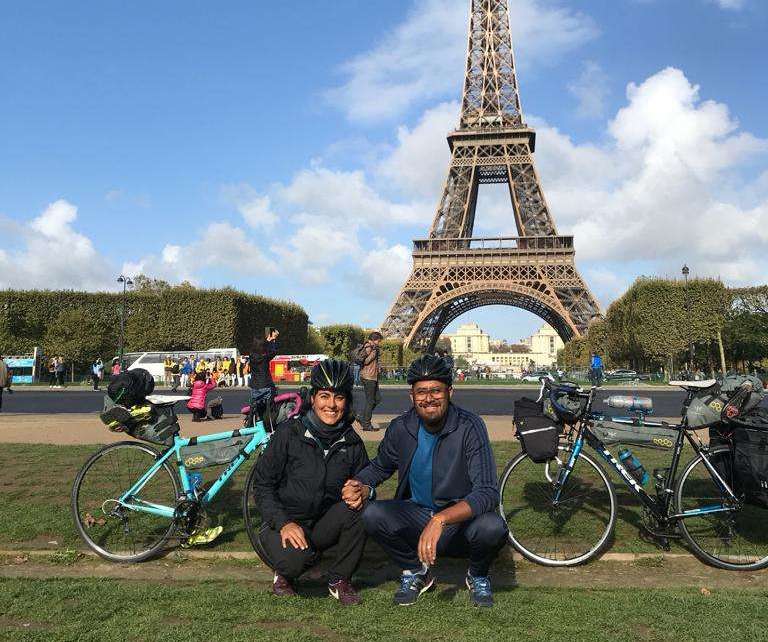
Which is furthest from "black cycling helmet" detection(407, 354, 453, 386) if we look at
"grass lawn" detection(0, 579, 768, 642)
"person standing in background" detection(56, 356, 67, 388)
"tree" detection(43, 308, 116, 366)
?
"tree" detection(43, 308, 116, 366)

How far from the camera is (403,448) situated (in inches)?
141

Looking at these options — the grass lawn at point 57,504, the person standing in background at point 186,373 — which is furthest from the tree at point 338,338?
the grass lawn at point 57,504

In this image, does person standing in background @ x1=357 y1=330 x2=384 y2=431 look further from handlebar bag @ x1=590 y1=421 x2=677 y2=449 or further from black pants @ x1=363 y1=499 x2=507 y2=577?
black pants @ x1=363 y1=499 x2=507 y2=577

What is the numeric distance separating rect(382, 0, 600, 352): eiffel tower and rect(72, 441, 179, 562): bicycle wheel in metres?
42.0

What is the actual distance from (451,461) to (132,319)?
4051 cm

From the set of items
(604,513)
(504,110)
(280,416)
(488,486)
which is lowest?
(604,513)

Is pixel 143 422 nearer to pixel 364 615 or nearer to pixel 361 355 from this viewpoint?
pixel 364 615

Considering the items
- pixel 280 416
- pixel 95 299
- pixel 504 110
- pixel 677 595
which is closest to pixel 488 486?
pixel 677 595

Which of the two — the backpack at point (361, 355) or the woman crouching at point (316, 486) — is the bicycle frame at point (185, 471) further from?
the backpack at point (361, 355)

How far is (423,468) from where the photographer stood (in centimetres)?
356

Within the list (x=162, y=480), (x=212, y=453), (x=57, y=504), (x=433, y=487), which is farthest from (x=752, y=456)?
(x=57, y=504)

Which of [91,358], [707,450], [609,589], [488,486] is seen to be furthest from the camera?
[91,358]

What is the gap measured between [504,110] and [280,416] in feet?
175

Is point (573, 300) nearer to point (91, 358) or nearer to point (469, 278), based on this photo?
point (469, 278)
